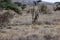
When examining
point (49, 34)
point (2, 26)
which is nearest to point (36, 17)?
point (2, 26)

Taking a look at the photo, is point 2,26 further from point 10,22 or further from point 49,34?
point 49,34

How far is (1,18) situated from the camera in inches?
523

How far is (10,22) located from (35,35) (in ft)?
15.3

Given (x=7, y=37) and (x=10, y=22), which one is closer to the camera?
(x=7, y=37)

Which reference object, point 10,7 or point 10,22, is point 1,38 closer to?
point 10,22

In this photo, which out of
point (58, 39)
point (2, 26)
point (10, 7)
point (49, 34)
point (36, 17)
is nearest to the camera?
point (58, 39)

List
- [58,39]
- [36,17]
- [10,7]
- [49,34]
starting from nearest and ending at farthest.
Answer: [58,39]
[49,34]
[36,17]
[10,7]

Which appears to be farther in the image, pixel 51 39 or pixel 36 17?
pixel 36 17

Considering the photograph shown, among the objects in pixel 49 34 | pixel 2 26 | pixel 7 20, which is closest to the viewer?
pixel 49 34

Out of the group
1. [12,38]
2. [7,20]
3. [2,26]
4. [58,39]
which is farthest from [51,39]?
[7,20]

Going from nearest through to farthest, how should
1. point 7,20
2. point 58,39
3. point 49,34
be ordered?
point 58,39
point 49,34
point 7,20

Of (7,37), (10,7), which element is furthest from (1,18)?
(10,7)

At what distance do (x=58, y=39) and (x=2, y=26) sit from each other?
179 inches

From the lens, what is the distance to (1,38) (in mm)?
9219
